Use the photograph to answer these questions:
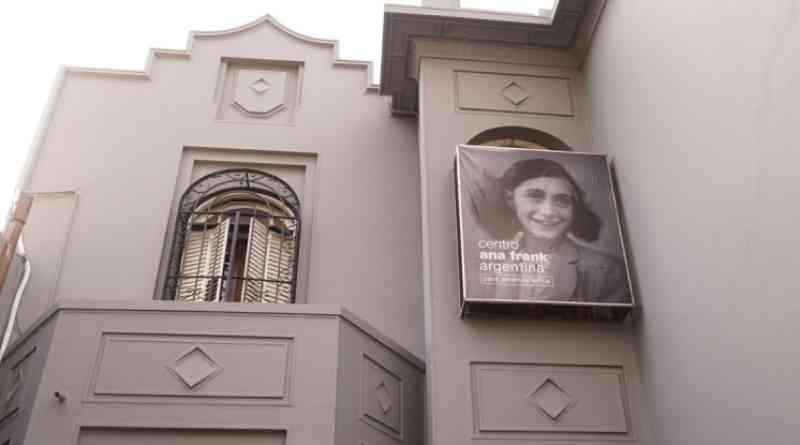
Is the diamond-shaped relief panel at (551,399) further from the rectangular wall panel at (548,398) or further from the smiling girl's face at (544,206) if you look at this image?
the smiling girl's face at (544,206)

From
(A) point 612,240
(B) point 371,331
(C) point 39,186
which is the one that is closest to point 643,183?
(A) point 612,240

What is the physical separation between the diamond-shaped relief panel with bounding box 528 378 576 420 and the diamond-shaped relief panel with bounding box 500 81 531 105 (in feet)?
11.0

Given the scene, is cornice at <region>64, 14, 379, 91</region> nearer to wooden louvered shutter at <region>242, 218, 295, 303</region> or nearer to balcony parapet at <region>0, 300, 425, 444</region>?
wooden louvered shutter at <region>242, 218, 295, 303</region>

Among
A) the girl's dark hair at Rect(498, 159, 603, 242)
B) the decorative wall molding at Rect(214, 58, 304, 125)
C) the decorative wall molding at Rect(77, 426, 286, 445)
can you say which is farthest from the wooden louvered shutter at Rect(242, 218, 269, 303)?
the girl's dark hair at Rect(498, 159, 603, 242)

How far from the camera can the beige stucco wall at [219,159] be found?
864 centimetres

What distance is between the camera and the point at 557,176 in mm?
8258

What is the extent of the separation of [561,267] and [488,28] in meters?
3.15

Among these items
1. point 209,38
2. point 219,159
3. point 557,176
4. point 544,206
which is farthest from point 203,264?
point 557,176

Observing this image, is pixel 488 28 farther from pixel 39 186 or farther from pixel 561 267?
pixel 39 186

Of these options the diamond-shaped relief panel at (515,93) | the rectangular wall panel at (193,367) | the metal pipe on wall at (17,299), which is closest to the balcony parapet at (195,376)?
the rectangular wall panel at (193,367)

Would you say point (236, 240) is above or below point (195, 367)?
above

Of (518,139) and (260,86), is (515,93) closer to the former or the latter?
(518,139)

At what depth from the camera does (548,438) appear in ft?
22.8

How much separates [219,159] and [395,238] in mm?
2248
